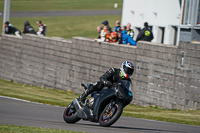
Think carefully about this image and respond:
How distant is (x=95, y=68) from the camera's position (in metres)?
19.5

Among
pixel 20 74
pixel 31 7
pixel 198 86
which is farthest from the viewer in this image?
pixel 31 7

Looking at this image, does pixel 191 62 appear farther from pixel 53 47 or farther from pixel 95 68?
pixel 53 47

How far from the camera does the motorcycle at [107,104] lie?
Result: 9.05m

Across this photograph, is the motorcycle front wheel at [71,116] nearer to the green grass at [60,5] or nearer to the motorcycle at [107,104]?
the motorcycle at [107,104]

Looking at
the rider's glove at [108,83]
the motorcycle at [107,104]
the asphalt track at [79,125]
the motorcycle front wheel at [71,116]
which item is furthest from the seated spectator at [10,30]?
the rider's glove at [108,83]

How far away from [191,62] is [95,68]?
552 centimetres

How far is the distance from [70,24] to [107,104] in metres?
38.8

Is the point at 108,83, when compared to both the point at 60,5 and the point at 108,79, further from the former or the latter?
the point at 60,5

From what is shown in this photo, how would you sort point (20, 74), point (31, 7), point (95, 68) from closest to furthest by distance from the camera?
point (95, 68) → point (20, 74) → point (31, 7)

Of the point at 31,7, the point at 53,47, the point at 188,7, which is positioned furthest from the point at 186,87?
the point at 31,7

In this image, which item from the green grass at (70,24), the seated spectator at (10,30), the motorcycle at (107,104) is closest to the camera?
the motorcycle at (107,104)

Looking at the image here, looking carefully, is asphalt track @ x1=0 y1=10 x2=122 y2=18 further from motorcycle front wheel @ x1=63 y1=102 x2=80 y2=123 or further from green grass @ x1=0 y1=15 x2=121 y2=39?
motorcycle front wheel @ x1=63 y1=102 x2=80 y2=123

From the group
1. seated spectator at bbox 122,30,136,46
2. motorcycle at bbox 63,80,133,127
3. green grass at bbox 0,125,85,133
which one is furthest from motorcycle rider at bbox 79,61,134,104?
seated spectator at bbox 122,30,136,46

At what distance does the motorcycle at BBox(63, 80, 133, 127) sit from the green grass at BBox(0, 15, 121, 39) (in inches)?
1211
